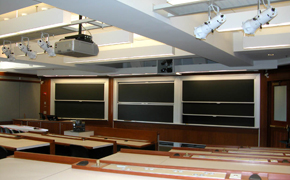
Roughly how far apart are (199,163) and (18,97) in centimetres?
947

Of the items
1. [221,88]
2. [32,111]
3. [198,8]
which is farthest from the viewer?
[32,111]

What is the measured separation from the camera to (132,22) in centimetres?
309

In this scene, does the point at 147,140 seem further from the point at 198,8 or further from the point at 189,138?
the point at 198,8

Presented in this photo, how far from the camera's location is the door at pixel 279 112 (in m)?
7.12

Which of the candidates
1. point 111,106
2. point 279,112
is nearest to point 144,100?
point 111,106

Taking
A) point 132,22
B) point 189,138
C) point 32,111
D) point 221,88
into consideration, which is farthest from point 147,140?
point 32,111

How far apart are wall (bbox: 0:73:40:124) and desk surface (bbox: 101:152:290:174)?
830 centimetres

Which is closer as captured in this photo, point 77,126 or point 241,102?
point 77,126

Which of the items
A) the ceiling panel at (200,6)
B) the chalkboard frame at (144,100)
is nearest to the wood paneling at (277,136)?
the chalkboard frame at (144,100)

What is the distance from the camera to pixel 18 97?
1049 cm

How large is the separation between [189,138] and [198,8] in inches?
258

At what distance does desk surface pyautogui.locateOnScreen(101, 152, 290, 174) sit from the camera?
273 cm

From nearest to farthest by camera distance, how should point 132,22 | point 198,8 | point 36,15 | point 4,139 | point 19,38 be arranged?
point 198,8 → point 132,22 → point 36,15 → point 4,139 → point 19,38

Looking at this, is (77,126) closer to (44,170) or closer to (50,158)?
(50,158)
